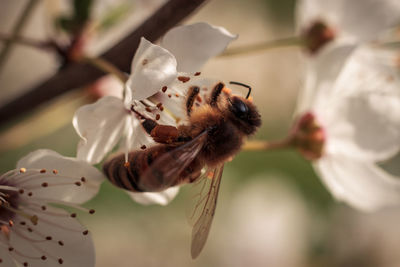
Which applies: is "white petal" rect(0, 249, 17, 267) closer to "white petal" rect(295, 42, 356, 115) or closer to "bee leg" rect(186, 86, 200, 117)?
"bee leg" rect(186, 86, 200, 117)

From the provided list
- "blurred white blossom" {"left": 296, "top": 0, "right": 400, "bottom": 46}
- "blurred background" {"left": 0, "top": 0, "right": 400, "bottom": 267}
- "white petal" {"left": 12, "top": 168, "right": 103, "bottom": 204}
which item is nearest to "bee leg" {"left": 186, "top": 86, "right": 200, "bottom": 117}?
"white petal" {"left": 12, "top": 168, "right": 103, "bottom": 204}

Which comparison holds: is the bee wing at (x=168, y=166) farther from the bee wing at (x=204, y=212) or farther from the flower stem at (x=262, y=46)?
the flower stem at (x=262, y=46)

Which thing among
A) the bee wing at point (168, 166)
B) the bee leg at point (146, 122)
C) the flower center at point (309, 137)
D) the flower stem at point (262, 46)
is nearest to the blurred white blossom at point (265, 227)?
the flower center at point (309, 137)

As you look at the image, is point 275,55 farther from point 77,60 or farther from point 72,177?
point 72,177

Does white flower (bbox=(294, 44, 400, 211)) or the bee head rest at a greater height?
the bee head

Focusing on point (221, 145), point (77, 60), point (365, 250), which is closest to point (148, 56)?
point (221, 145)

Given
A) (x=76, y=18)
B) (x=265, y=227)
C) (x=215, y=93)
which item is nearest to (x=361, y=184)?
(x=215, y=93)

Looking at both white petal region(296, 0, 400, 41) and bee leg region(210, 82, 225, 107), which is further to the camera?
white petal region(296, 0, 400, 41)
